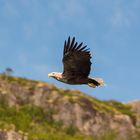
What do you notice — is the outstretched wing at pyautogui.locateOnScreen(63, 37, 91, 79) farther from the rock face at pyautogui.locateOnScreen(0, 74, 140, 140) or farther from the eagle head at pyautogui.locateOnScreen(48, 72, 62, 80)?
the rock face at pyautogui.locateOnScreen(0, 74, 140, 140)

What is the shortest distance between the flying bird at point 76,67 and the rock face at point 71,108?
12440cm

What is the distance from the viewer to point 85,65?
30.1 m

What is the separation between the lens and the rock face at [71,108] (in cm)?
15738

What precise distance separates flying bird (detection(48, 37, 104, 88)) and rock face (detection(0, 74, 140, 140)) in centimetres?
12440

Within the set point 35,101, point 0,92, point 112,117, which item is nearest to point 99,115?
point 112,117

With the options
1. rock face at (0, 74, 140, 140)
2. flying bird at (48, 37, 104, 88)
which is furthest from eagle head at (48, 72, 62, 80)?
rock face at (0, 74, 140, 140)

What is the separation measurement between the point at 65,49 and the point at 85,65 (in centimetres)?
145

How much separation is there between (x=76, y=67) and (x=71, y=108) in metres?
130

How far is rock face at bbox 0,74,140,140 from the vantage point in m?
157

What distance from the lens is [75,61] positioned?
1198 inches

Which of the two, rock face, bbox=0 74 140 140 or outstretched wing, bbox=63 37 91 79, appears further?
rock face, bbox=0 74 140 140

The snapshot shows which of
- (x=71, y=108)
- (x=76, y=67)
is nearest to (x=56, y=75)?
(x=76, y=67)

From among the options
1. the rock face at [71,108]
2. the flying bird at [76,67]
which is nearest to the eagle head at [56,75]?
the flying bird at [76,67]

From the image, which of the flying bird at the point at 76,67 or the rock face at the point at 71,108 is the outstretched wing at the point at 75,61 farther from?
→ the rock face at the point at 71,108
